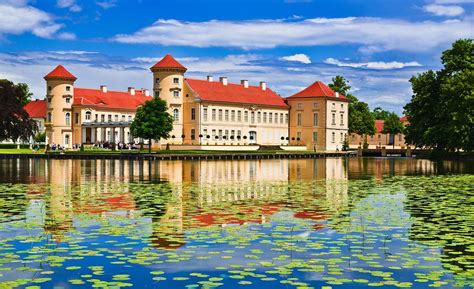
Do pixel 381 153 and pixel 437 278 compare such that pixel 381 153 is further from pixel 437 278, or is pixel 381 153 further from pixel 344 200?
pixel 437 278

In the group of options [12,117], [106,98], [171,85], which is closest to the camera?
[12,117]

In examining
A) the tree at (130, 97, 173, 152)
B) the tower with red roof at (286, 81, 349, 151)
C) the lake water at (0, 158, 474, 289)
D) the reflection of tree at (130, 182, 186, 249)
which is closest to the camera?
the lake water at (0, 158, 474, 289)

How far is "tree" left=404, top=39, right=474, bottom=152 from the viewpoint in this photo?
62.3 m

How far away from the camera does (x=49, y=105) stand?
106 metres

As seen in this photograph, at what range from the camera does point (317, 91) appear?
110m

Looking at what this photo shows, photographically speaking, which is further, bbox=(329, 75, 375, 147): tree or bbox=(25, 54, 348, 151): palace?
bbox=(329, 75, 375, 147): tree

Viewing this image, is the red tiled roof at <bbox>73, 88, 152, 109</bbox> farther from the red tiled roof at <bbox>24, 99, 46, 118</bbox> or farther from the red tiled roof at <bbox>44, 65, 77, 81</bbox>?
the red tiled roof at <bbox>24, 99, 46, 118</bbox>

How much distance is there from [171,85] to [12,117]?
25.3 metres

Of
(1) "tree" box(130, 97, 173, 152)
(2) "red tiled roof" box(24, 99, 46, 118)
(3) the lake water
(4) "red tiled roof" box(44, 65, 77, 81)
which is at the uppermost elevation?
(4) "red tiled roof" box(44, 65, 77, 81)

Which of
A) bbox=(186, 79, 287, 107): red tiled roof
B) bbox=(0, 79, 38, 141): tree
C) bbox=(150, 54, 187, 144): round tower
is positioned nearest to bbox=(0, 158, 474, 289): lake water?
bbox=(0, 79, 38, 141): tree

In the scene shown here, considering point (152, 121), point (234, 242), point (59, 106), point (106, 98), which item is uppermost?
point (106, 98)

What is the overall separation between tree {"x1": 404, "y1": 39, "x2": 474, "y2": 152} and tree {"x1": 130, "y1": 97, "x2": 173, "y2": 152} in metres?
28.9

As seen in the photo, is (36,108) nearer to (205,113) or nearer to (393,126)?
(205,113)

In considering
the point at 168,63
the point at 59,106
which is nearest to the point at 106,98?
the point at 59,106
